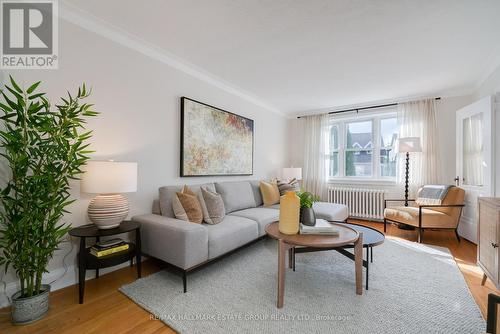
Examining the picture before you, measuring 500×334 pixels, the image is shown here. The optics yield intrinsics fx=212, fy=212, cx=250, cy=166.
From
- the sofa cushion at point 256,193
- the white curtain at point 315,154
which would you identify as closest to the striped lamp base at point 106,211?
the sofa cushion at point 256,193

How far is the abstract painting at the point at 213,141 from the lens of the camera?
290cm

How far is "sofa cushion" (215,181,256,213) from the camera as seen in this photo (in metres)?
3.12

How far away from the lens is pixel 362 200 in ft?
14.5

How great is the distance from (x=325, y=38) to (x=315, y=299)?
2522 millimetres

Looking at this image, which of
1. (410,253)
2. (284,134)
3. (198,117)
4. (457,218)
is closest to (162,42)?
(198,117)

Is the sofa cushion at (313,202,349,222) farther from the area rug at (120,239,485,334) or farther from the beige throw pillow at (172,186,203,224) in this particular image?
the beige throw pillow at (172,186,203,224)

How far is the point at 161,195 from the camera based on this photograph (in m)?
2.44

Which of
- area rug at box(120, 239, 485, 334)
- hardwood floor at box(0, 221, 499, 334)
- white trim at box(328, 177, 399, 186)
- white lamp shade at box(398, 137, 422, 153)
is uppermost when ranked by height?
white lamp shade at box(398, 137, 422, 153)

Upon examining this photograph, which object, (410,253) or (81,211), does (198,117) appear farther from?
(410,253)

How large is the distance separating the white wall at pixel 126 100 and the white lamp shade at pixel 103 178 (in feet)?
1.04

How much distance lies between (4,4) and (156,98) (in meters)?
1.28

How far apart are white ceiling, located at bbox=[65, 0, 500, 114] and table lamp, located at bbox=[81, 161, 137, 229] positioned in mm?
1412

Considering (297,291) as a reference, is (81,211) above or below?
above

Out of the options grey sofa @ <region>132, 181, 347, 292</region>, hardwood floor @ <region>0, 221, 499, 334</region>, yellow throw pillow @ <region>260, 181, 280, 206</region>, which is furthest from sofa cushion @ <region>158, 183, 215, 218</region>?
yellow throw pillow @ <region>260, 181, 280, 206</region>
